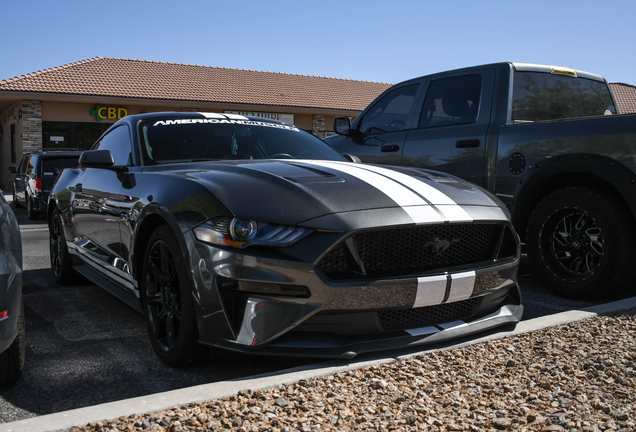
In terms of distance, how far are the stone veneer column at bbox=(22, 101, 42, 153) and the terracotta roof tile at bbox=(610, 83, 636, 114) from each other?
26.4 metres

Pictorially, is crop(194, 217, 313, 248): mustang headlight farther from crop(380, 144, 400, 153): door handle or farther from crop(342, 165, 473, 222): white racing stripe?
crop(380, 144, 400, 153): door handle

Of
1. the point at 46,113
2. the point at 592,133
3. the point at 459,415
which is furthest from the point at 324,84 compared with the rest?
the point at 459,415

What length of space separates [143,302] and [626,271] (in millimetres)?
3295

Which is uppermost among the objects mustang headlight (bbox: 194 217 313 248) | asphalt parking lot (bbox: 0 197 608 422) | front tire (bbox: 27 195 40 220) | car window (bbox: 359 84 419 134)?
car window (bbox: 359 84 419 134)

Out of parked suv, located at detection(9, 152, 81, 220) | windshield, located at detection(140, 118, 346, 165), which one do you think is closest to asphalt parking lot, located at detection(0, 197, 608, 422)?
windshield, located at detection(140, 118, 346, 165)

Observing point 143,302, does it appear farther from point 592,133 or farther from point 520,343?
point 592,133

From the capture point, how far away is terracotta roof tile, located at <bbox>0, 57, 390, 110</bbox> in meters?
23.9

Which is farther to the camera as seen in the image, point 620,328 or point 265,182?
point 620,328

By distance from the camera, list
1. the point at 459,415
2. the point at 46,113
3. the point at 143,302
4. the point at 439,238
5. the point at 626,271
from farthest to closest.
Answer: the point at 46,113, the point at 626,271, the point at 143,302, the point at 439,238, the point at 459,415

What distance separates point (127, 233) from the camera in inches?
148

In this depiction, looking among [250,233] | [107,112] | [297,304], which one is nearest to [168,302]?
[250,233]

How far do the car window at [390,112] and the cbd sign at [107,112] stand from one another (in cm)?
1982

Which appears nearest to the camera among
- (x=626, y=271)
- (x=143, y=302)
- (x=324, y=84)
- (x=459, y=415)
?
(x=459, y=415)

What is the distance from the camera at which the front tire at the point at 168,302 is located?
9.96ft
